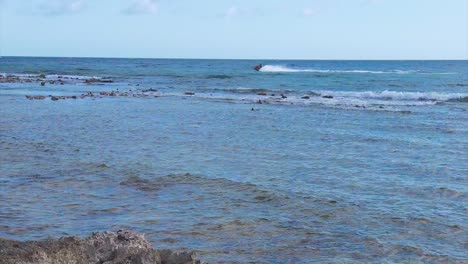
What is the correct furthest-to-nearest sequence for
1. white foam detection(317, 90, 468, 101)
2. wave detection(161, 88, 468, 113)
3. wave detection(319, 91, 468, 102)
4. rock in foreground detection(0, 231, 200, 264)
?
white foam detection(317, 90, 468, 101), wave detection(319, 91, 468, 102), wave detection(161, 88, 468, 113), rock in foreground detection(0, 231, 200, 264)

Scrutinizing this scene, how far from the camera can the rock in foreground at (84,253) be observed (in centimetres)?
538

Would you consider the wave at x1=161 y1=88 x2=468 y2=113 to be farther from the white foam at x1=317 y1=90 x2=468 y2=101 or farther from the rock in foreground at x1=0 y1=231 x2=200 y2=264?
the rock in foreground at x1=0 y1=231 x2=200 y2=264

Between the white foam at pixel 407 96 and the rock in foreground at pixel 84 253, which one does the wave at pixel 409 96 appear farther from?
the rock in foreground at pixel 84 253

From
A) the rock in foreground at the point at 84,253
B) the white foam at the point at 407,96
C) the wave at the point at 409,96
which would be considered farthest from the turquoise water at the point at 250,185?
the white foam at the point at 407,96

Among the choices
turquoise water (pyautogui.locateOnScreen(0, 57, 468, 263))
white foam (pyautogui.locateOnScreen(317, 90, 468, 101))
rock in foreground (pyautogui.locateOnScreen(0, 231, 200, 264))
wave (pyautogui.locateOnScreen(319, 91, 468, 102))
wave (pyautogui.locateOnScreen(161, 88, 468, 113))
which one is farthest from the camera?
white foam (pyautogui.locateOnScreen(317, 90, 468, 101))

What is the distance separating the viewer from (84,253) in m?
5.83

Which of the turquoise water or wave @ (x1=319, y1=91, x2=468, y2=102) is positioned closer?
the turquoise water

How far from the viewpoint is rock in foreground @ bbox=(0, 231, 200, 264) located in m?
5.38

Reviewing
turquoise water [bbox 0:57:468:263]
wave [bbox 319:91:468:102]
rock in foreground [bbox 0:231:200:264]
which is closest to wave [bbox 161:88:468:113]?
wave [bbox 319:91:468:102]

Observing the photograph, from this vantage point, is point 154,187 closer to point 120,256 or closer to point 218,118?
point 120,256

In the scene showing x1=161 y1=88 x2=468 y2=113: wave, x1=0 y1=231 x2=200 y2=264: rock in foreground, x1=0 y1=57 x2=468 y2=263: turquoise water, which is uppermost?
x1=0 y1=231 x2=200 y2=264: rock in foreground

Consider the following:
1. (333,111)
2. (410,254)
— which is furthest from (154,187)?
(333,111)

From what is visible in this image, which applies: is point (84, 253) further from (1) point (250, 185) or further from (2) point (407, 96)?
(2) point (407, 96)

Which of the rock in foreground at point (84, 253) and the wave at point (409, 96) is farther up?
the rock in foreground at point (84, 253)
